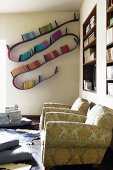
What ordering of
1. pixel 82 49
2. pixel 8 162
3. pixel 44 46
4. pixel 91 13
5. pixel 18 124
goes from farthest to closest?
pixel 44 46 < pixel 82 49 < pixel 18 124 < pixel 91 13 < pixel 8 162

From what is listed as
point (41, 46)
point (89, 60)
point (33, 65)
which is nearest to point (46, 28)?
point (41, 46)

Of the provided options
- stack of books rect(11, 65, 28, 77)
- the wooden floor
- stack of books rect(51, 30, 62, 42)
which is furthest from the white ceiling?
the wooden floor

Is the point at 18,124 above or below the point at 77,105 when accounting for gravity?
below

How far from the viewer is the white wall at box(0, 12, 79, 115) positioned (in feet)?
19.5

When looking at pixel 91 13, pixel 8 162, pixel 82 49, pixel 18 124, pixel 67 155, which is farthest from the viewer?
pixel 82 49

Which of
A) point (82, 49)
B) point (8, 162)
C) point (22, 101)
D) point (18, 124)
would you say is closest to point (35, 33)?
point (82, 49)

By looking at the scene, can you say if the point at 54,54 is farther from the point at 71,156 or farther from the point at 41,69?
the point at 71,156

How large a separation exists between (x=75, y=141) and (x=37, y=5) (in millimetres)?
3730

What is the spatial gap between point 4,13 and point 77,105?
315 cm

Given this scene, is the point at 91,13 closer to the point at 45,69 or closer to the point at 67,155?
the point at 45,69

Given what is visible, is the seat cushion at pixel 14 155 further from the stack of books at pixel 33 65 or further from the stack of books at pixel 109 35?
the stack of books at pixel 33 65

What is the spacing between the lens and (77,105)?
409 cm

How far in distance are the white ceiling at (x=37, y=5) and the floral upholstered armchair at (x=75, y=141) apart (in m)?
3.31

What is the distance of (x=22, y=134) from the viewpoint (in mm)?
4262
